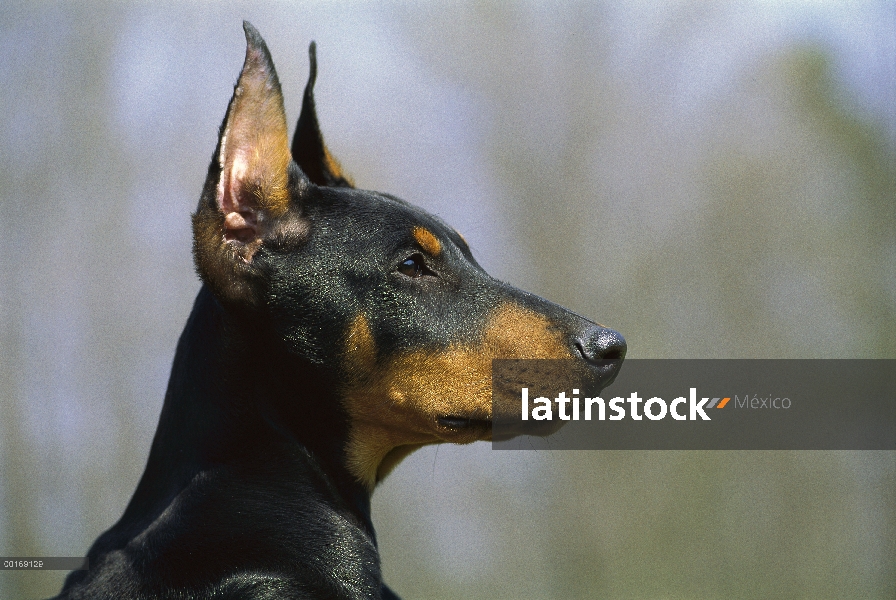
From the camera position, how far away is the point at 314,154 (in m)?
5.26

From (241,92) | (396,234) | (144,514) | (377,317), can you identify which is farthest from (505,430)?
(241,92)

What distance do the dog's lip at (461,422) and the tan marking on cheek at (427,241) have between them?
0.80 metres

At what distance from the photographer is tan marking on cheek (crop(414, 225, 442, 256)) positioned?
4.33 meters

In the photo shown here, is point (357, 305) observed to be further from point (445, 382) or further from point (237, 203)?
point (237, 203)

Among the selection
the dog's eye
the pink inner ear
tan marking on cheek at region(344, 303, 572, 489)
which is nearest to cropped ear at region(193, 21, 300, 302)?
the pink inner ear

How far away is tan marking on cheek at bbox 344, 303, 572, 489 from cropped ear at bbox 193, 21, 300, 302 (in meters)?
0.73

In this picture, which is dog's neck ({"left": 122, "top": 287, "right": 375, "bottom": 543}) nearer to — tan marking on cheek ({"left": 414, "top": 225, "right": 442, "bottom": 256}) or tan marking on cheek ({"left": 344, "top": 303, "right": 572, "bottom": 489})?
tan marking on cheek ({"left": 344, "top": 303, "right": 572, "bottom": 489})

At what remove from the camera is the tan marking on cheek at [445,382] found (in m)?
4.06

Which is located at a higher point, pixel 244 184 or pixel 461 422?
pixel 244 184

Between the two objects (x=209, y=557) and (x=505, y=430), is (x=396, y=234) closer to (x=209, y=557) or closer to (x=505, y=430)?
(x=505, y=430)

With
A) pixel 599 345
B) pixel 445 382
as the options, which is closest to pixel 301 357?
pixel 445 382

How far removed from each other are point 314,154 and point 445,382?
6.06 feet

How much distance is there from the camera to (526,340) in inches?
161

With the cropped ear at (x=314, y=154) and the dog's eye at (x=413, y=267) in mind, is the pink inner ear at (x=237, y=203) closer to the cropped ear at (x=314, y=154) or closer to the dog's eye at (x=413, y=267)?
the dog's eye at (x=413, y=267)
